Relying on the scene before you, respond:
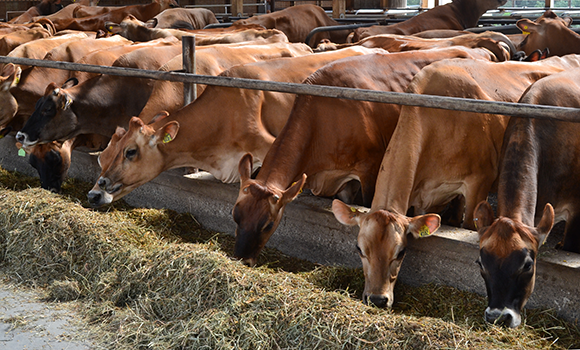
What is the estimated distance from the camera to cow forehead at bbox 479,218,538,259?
3.53 m

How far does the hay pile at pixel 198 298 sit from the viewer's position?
143 inches

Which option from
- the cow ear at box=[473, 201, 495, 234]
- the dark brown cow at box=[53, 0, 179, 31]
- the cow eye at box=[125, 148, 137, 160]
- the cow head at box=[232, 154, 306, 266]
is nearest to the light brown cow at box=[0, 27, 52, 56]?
the dark brown cow at box=[53, 0, 179, 31]

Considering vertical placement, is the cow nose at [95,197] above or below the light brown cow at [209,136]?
below

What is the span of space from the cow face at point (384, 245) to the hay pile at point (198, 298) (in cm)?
13

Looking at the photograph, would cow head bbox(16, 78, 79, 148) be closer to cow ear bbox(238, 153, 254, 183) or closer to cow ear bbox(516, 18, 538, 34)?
cow ear bbox(238, 153, 254, 183)

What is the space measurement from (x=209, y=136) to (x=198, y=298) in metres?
2.04

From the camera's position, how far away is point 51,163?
705cm

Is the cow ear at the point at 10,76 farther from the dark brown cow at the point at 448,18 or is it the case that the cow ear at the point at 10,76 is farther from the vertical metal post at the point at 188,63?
the dark brown cow at the point at 448,18

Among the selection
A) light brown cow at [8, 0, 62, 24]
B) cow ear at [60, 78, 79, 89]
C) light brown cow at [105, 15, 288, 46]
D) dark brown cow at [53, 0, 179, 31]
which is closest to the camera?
cow ear at [60, 78, 79, 89]

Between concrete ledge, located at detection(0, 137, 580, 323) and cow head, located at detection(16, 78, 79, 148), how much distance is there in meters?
0.54

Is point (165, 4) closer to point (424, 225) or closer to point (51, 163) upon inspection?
point (51, 163)

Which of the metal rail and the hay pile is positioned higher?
the metal rail

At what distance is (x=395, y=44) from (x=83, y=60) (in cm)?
406

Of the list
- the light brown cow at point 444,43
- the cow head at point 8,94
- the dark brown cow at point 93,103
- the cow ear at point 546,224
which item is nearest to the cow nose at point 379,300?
the cow ear at point 546,224
